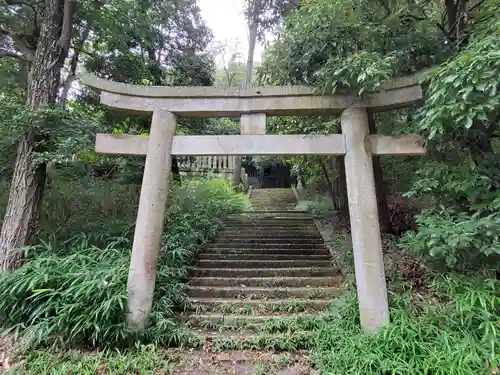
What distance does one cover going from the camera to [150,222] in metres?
3.28

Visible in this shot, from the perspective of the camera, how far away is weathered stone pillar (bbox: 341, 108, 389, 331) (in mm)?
2928

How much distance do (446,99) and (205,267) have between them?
12.8 feet

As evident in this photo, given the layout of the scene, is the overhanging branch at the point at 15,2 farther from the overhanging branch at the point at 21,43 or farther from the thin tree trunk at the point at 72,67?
the thin tree trunk at the point at 72,67

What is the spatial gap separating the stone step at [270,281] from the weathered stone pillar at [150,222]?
3.23ft

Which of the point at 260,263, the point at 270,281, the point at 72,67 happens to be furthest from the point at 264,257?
the point at 72,67

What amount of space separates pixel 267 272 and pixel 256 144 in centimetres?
215

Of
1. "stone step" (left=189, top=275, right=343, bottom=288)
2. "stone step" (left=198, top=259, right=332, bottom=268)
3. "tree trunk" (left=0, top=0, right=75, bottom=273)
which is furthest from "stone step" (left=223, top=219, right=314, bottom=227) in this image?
"tree trunk" (left=0, top=0, right=75, bottom=273)

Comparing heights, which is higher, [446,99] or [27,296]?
[446,99]

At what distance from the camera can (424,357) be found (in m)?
2.40

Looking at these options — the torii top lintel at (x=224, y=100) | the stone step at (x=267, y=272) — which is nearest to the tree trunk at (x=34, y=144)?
the torii top lintel at (x=224, y=100)

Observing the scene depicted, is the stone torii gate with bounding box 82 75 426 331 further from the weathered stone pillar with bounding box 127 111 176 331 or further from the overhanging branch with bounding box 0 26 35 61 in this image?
the overhanging branch with bounding box 0 26 35 61

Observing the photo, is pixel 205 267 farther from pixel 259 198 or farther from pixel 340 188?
pixel 259 198

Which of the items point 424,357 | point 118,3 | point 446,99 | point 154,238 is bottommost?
point 424,357

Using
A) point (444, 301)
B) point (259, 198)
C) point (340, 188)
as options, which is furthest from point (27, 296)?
point (259, 198)
